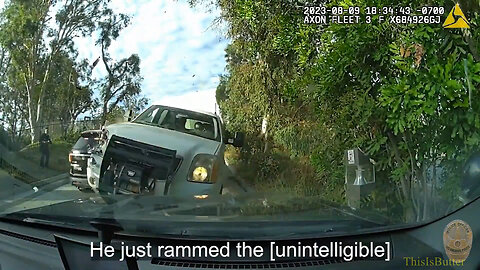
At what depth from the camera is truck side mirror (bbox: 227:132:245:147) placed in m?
2.95

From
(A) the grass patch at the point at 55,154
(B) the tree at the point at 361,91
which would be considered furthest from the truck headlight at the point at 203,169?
(A) the grass patch at the point at 55,154

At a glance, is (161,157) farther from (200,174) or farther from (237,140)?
(237,140)

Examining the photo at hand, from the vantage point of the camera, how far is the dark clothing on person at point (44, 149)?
2.86 metres

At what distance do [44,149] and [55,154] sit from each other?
0.08 m

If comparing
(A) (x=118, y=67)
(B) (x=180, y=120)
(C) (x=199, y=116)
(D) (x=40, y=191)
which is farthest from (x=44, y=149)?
(C) (x=199, y=116)

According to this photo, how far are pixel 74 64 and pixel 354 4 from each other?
166 centimetres

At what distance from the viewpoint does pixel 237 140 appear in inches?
117

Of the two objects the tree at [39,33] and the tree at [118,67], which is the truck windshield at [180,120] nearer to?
the tree at [118,67]

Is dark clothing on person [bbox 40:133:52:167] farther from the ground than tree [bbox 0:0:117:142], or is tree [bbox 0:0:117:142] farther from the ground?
tree [bbox 0:0:117:142]

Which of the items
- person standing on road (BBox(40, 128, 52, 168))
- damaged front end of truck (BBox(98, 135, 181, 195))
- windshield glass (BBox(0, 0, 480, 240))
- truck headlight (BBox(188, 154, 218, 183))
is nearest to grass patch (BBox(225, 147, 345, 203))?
windshield glass (BBox(0, 0, 480, 240))

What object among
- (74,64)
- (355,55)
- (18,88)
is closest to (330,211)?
(355,55)

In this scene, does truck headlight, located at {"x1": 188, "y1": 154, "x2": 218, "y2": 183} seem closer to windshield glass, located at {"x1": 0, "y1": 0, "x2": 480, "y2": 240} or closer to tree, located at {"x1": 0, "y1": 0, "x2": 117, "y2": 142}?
windshield glass, located at {"x1": 0, "y1": 0, "x2": 480, "y2": 240}

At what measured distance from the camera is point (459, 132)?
2.84 metres

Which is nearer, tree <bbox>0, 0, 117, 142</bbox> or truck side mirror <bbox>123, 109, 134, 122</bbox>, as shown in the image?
tree <bbox>0, 0, 117, 142</bbox>
